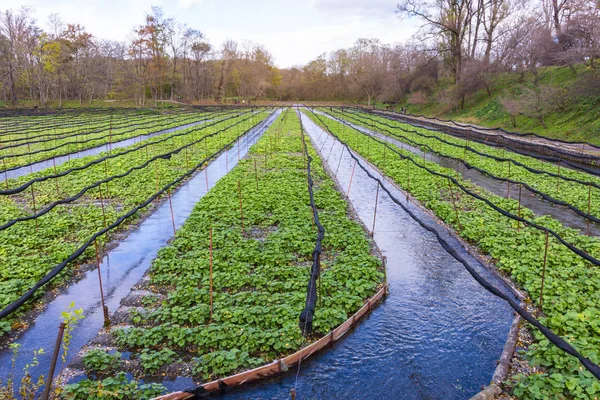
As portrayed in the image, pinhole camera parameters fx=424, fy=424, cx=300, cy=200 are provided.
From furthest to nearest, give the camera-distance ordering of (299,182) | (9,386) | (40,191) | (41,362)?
(299,182)
(40,191)
(41,362)
(9,386)

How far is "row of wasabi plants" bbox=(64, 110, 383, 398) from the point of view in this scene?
5.81m

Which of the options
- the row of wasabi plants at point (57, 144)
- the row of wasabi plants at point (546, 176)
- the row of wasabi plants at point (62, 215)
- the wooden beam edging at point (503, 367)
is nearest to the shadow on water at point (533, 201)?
the row of wasabi plants at point (546, 176)

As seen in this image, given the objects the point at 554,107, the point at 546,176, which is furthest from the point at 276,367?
the point at 554,107

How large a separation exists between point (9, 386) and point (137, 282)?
11.1 feet

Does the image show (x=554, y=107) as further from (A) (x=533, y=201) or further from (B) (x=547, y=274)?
(B) (x=547, y=274)

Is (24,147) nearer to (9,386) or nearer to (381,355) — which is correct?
(9,386)

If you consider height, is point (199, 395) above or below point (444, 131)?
below

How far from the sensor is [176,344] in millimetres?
6168

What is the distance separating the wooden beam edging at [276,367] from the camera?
5.35 m

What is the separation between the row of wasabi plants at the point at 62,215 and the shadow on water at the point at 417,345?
482 cm

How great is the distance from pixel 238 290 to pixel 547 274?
5869mm

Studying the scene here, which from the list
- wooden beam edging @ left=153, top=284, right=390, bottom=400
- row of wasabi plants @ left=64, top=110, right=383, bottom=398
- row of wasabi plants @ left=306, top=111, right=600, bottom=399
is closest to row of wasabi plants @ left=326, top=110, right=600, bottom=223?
row of wasabi plants @ left=306, top=111, right=600, bottom=399

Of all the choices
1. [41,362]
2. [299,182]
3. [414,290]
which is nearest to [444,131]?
[299,182]

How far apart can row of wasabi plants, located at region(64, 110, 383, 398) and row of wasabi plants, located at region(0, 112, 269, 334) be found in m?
2.02
